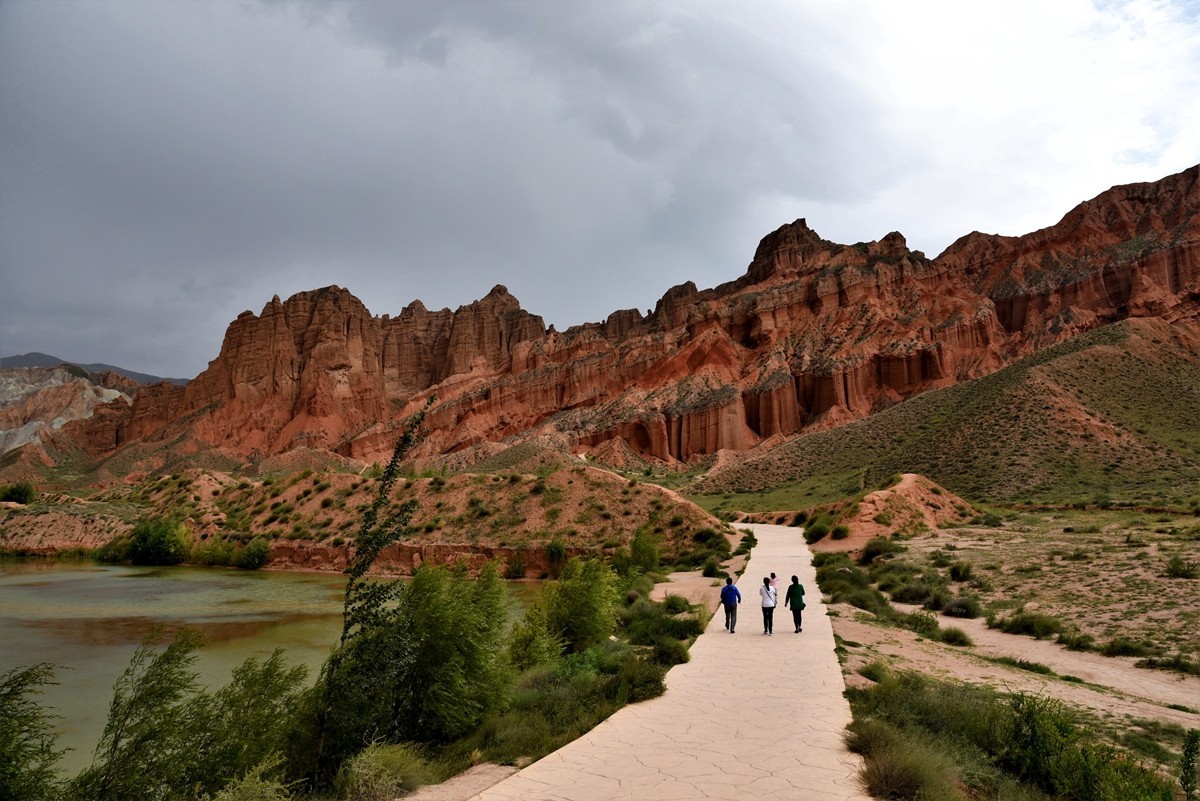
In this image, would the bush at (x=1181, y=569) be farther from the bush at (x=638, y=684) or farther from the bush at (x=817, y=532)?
the bush at (x=638, y=684)

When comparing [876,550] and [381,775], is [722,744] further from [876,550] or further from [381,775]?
[876,550]

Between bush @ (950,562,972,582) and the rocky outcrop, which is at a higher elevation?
the rocky outcrop

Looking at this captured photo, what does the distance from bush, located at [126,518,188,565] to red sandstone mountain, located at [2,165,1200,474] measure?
2016 inches

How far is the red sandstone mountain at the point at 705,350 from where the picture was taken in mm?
91981

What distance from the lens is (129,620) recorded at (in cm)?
2345

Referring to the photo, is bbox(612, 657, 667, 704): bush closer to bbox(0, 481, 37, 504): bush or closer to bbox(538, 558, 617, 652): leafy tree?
bbox(538, 558, 617, 652): leafy tree

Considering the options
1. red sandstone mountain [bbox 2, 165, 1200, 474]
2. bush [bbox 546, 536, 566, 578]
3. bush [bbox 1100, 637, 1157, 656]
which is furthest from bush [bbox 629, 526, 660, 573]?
red sandstone mountain [bbox 2, 165, 1200, 474]

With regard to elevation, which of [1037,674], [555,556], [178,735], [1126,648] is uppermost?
[178,735]

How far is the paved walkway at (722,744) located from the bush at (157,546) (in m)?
42.7

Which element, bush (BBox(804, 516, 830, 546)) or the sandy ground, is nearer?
the sandy ground

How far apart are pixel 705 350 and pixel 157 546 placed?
79.8m

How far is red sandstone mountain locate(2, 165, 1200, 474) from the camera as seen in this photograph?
302 ft

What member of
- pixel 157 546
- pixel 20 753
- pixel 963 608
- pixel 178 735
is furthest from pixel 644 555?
pixel 157 546

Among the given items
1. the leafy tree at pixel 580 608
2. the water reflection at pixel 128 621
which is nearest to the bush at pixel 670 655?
the leafy tree at pixel 580 608
